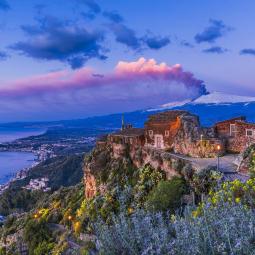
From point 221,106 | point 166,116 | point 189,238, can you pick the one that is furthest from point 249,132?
point 221,106

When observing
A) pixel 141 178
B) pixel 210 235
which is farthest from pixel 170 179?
pixel 210 235

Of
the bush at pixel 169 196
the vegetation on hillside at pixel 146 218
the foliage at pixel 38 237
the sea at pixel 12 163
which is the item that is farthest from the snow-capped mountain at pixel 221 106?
the sea at pixel 12 163

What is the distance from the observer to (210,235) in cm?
393

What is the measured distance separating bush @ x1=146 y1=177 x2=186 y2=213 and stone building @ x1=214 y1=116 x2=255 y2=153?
439 centimetres

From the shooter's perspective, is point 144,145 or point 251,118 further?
point 251,118

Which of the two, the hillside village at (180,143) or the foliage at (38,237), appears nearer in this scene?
the hillside village at (180,143)

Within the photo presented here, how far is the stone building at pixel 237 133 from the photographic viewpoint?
18.2 m

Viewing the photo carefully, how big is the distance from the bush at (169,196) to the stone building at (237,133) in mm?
4388

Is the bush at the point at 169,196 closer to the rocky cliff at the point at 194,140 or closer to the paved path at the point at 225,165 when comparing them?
the paved path at the point at 225,165

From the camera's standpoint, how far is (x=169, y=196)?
14.2 m

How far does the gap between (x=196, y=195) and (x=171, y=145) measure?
6.49 m

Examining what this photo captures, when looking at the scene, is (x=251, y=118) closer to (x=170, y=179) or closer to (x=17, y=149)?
(x=170, y=179)

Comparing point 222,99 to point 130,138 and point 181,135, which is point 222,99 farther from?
point 181,135

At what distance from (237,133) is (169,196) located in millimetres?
6227
